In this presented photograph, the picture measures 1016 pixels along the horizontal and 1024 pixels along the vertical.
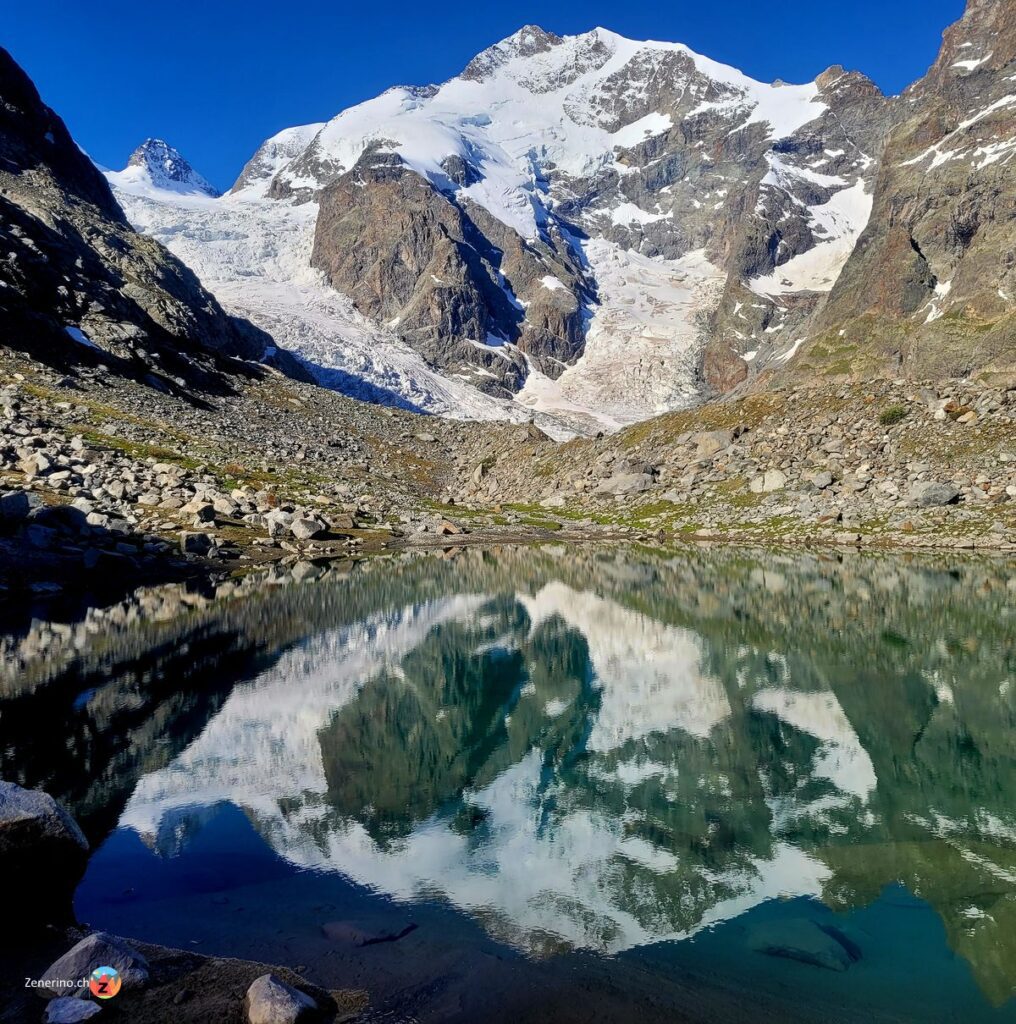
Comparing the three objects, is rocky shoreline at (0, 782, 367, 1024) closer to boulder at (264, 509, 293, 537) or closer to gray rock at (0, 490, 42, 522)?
gray rock at (0, 490, 42, 522)

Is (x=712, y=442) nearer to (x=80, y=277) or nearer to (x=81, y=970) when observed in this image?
(x=81, y=970)

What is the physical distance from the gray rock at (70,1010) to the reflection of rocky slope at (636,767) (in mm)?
4374

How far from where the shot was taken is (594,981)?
8.92m

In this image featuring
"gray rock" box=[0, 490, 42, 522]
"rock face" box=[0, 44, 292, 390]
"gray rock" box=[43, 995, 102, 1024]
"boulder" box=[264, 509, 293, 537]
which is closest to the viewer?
"gray rock" box=[43, 995, 102, 1024]

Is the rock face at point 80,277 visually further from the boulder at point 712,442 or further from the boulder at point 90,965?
the boulder at point 90,965

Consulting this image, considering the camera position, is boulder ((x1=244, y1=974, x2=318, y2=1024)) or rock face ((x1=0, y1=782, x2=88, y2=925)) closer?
boulder ((x1=244, y1=974, x2=318, y2=1024))

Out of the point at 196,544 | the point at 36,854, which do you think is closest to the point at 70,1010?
the point at 36,854

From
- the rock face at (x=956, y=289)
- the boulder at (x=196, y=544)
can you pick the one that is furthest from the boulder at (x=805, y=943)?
the rock face at (x=956, y=289)

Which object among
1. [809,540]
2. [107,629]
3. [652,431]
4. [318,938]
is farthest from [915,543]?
[318,938]

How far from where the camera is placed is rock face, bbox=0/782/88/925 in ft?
32.7

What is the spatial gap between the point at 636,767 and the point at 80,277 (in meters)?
129

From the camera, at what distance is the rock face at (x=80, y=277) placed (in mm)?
103188

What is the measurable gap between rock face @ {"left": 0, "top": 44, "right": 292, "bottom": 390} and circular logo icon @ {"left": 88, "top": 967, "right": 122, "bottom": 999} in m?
104

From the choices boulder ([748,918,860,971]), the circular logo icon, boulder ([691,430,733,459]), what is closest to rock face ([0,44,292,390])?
boulder ([691,430,733,459])
